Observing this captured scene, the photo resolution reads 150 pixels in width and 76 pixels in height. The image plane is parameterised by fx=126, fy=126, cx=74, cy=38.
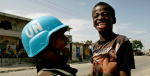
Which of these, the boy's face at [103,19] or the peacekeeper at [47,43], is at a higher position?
the boy's face at [103,19]

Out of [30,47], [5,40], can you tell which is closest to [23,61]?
[5,40]

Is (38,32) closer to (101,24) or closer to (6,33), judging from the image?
(101,24)

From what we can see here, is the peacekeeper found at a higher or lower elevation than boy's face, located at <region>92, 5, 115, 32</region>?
lower

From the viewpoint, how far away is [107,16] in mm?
1472

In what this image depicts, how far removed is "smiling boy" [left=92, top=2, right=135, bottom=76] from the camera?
1.28 metres

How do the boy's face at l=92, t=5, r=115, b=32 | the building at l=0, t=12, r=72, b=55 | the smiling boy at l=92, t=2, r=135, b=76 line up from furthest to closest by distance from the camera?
the building at l=0, t=12, r=72, b=55, the boy's face at l=92, t=5, r=115, b=32, the smiling boy at l=92, t=2, r=135, b=76

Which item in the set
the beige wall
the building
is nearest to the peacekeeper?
the building

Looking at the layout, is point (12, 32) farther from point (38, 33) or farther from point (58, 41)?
point (58, 41)

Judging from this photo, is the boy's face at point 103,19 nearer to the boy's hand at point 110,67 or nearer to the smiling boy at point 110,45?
the smiling boy at point 110,45

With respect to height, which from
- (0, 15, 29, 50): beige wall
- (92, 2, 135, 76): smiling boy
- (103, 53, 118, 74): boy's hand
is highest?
(0, 15, 29, 50): beige wall

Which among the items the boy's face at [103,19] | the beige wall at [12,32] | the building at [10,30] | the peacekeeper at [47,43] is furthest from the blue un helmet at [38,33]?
the beige wall at [12,32]

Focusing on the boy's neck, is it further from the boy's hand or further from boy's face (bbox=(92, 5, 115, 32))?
the boy's hand

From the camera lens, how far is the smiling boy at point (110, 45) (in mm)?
1278

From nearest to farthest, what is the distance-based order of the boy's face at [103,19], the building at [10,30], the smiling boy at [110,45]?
the smiling boy at [110,45]
the boy's face at [103,19]
the building at [10,30]
